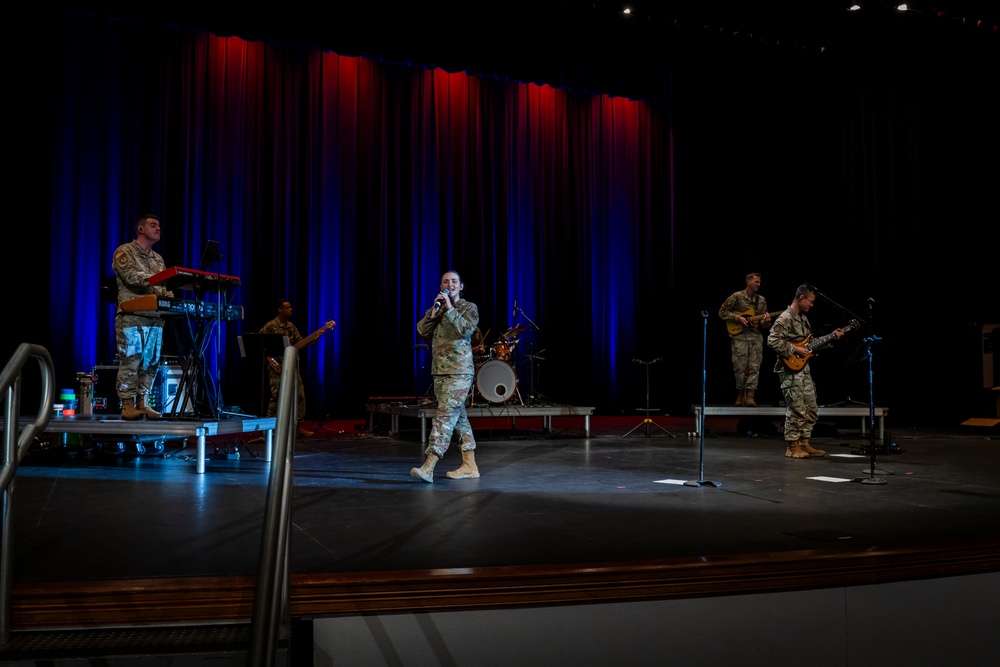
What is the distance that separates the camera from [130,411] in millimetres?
7008

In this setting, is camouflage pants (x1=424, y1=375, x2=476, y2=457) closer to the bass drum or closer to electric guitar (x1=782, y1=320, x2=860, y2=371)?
electric guitar (x1=782, y1=320, x2=860, y2=371)

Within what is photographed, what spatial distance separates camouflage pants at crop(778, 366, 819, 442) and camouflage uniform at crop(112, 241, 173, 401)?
639 cm

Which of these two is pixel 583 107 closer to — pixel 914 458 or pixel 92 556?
pixel 914 458

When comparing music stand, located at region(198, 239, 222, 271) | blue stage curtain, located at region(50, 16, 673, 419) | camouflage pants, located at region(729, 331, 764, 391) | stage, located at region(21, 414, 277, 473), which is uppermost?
blue stage curtain, located at region(50, 16, 673, 419)

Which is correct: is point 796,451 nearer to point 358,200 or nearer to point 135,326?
point 135,326

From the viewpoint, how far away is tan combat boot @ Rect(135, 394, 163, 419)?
708 cm

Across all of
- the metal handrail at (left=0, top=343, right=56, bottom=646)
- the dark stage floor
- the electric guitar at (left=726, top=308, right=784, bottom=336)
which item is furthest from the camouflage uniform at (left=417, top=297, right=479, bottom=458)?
the electric guitar at (left=726, top=308, right=784, bottom=336)

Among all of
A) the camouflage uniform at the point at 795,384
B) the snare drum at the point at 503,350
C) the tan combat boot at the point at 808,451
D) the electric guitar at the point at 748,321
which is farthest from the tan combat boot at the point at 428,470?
the electric guitar at the point at 748,321

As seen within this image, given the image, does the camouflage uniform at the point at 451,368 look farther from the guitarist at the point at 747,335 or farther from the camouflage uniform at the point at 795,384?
the guitarist at the point at 747,335

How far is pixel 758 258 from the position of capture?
13.7 meters

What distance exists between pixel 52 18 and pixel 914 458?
12584mm

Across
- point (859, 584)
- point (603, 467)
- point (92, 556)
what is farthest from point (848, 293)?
point (92, 556)

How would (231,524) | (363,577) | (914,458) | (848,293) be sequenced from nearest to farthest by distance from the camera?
(363,577)
(231,524)
(914,458)
(848,293)

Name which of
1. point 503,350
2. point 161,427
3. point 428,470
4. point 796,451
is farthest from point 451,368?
point 503,350
